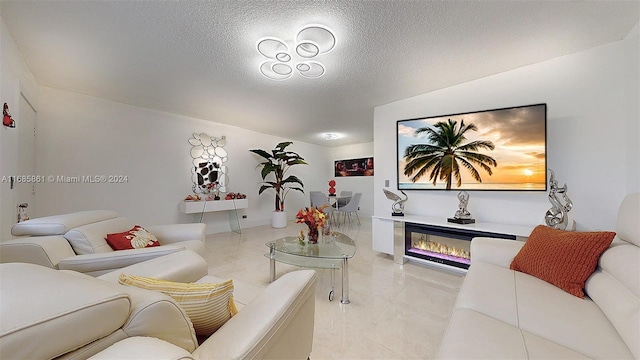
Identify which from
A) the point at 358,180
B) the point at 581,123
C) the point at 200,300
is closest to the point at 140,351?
the point at 200,300

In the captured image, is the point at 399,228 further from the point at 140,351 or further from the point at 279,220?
the point at 279,220

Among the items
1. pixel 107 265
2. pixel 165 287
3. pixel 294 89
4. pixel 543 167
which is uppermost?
pixel 294 89

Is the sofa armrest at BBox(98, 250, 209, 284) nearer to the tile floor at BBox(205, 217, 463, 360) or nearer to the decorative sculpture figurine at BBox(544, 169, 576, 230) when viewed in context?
the tile floor at BBox(205, 217, 463, 360)

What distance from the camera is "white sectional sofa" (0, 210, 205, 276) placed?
131 cm

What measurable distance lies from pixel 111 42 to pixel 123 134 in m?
2.10

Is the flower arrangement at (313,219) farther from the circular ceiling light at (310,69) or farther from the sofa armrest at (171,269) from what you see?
the circular ceiling light at (310,69)

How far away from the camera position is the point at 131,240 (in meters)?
1.82

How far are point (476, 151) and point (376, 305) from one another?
211 cm

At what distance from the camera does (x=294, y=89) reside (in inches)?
119

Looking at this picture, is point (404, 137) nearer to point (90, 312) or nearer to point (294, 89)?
point (294, 89)

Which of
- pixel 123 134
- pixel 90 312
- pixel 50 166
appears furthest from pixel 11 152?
pixel 90 312

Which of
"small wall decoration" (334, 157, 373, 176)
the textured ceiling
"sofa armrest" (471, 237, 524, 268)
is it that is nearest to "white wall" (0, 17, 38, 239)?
the textured ceiling

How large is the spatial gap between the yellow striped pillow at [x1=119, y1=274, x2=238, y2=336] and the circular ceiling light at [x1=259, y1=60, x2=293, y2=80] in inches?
88.0

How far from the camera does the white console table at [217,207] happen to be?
409cm
